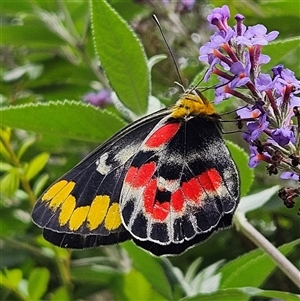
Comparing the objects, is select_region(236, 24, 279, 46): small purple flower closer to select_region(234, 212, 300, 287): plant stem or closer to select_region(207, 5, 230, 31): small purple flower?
select_region(207, 5, 230, 31): small purple flower

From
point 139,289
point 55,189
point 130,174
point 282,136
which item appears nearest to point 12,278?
point 139,289

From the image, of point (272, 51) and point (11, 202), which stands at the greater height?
point (272, 51)

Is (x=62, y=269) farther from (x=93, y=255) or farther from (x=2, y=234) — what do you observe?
(x=93, y=255)

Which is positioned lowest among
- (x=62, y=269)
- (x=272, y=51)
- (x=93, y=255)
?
(x=93, y=255)

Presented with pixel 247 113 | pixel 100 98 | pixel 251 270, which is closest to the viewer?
pixel 247 113

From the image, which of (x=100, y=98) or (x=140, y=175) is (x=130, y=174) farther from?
(x=100, y=98)

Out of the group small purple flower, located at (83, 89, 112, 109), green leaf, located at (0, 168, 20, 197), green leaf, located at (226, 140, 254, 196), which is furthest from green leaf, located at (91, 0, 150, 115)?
small purple flower, located at (83, 89, 112, 109)

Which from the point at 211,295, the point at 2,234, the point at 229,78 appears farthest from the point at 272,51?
the point at 2,234
